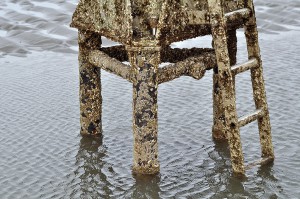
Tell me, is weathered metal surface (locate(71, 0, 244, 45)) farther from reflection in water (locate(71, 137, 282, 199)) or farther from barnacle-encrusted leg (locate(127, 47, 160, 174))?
reflection in water (locate(71, 137, 282, 199))

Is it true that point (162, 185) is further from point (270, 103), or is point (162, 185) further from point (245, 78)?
point (245, 78)

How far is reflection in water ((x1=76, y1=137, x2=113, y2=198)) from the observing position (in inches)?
215

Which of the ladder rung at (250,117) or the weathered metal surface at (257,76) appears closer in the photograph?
the ladder rung at (250,117)

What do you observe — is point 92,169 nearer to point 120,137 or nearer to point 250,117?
point 120,137

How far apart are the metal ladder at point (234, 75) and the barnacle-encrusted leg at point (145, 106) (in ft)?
1.72

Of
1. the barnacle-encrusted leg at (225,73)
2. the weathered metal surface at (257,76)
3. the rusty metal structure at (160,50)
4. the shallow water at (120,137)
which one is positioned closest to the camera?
the barnacle-encrusted leg at (225,73)

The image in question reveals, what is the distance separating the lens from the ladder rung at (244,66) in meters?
5.37

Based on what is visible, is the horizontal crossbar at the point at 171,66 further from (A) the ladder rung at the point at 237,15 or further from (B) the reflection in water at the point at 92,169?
(B) the reflection in water at the point at 92,169

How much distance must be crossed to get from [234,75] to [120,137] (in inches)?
64.6

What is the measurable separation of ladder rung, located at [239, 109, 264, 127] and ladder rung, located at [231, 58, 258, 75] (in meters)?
0.38

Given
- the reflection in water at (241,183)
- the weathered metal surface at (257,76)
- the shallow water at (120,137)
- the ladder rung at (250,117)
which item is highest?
the weathered metal surface at (257,76)

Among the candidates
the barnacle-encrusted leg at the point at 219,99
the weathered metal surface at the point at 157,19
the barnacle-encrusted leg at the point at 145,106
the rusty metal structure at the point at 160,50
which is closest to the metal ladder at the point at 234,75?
the rusty metal structure at the point at 160,50

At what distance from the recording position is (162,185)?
216 inches

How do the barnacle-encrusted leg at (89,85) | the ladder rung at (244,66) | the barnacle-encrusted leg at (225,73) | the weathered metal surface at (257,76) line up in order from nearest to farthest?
the barnacle-encrusted leg at (225,73) → the ladder rung at (244,66) → the weathered metal surface at (257,76) → the barnacle-encrusted leg at (89,85)
